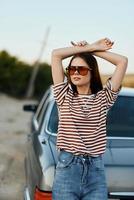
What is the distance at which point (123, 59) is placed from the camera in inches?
149

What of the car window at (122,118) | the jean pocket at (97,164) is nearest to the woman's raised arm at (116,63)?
the jean pocket at (97,164)

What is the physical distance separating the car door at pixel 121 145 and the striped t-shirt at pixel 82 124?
20.1 inches

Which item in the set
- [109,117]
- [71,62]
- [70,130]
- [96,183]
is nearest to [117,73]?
[71,62]

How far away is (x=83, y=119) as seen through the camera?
3553mm

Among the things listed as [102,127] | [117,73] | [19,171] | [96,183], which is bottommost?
[19,171]

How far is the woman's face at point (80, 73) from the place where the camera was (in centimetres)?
368

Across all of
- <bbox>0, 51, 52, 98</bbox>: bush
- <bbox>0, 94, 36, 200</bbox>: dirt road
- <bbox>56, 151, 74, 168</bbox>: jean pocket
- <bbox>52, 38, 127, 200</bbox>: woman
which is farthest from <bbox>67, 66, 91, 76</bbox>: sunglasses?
<bbox>0, 51, 52, 98</bbox>: bush

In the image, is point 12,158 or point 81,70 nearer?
point 81,70

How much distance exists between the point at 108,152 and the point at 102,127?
3.20ft

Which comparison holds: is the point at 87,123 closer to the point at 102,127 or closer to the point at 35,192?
the point at 102,127

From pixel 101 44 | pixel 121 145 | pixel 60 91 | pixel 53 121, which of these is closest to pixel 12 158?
pixel 53 121

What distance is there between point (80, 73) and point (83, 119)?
34 centimetres

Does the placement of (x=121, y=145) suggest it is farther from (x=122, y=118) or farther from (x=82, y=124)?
(x=82, y=124)

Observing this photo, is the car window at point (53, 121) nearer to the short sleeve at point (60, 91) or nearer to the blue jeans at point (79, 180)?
the short sleeve at point (60, 91)
